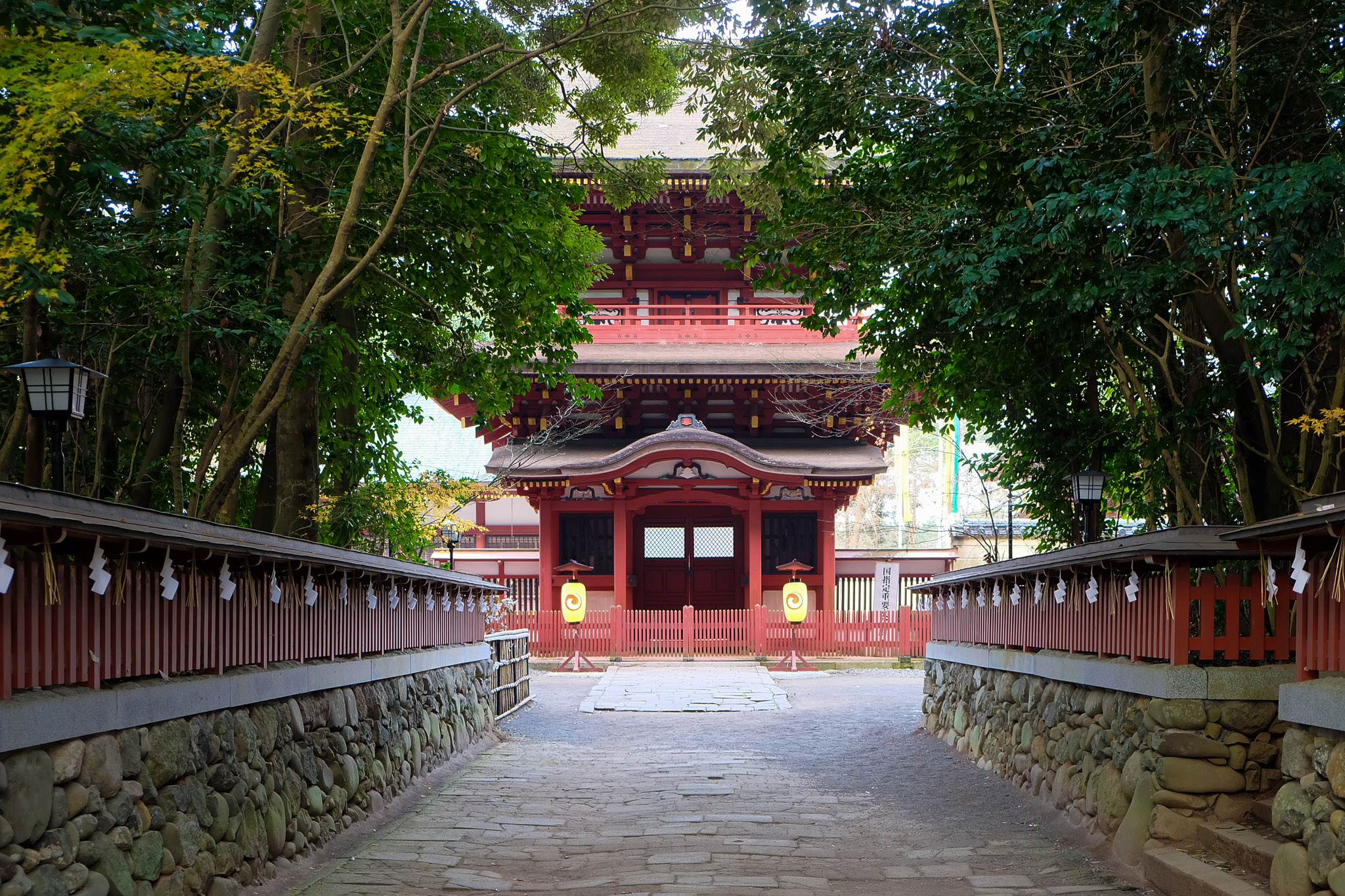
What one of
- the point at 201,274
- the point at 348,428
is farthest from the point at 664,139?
the point at 201,274

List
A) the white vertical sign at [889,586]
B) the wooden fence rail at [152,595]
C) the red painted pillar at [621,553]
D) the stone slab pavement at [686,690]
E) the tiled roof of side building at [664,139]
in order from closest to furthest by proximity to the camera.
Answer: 1. the wooden fence rail at [152,595]
2. the stone slab pavement at [686,690]
3. the tiled roof of side building at [664,139]
4. the red painted pillar at [621,553]
5. the white vertical sign at [889,586]

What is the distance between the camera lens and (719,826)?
8219 mm

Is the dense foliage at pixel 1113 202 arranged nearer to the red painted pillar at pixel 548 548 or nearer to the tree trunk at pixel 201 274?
the tree trunk at pixel 201 274

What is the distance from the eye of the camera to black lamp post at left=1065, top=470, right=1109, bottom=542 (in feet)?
34.5

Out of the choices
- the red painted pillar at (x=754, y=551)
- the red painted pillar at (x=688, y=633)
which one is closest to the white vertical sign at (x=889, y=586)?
the red painted pillar at (x=754, y=551)

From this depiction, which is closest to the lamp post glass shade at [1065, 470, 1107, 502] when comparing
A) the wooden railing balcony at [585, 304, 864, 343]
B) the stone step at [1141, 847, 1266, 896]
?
the stone step at [1141, 847, 1266, 896]

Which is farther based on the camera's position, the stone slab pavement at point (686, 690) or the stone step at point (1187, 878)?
the stone slab pavement at point (686, 690)

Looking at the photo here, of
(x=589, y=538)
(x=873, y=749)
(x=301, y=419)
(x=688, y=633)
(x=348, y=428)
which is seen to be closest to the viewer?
(x=301, y=419)

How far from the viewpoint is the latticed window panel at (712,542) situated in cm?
2494

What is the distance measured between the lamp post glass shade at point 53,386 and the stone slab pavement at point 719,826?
2.96 metres

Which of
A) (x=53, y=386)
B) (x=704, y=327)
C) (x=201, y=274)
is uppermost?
(x=704, y=327)

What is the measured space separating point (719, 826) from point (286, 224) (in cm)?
558

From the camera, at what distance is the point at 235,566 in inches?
260

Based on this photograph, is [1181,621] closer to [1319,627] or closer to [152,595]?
[1319,627]
